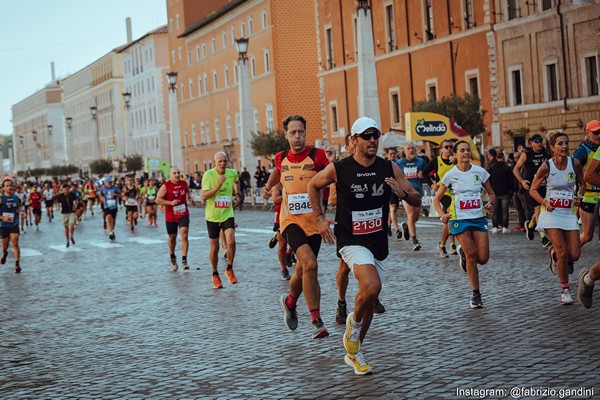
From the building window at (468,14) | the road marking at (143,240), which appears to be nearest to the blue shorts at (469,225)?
the road marking at (143,240)

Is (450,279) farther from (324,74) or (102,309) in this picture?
(324,74)

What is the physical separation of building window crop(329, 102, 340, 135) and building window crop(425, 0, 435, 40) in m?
12.4

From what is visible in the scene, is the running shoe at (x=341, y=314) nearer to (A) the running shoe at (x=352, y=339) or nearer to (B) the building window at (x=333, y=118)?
(A) the running shoe at (x=352, y=339)

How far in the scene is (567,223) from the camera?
40.7 ft

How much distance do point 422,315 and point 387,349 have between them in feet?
7.13

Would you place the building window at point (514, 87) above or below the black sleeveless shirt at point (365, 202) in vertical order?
above

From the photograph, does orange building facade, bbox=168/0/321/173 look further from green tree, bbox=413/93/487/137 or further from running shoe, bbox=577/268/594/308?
running shoe, bbox=577/268/594/308

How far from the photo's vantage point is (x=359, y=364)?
8.75 meters

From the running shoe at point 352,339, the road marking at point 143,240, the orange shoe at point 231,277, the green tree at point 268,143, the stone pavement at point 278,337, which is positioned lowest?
the stone pavement at point 278,337

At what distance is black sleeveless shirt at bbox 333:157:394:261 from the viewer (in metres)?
9.16

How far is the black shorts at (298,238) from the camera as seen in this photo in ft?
36.0

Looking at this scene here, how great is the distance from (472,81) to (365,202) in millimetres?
39864

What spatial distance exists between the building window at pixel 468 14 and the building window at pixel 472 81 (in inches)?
72.8

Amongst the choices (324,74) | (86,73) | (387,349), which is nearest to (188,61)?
(324,74)
